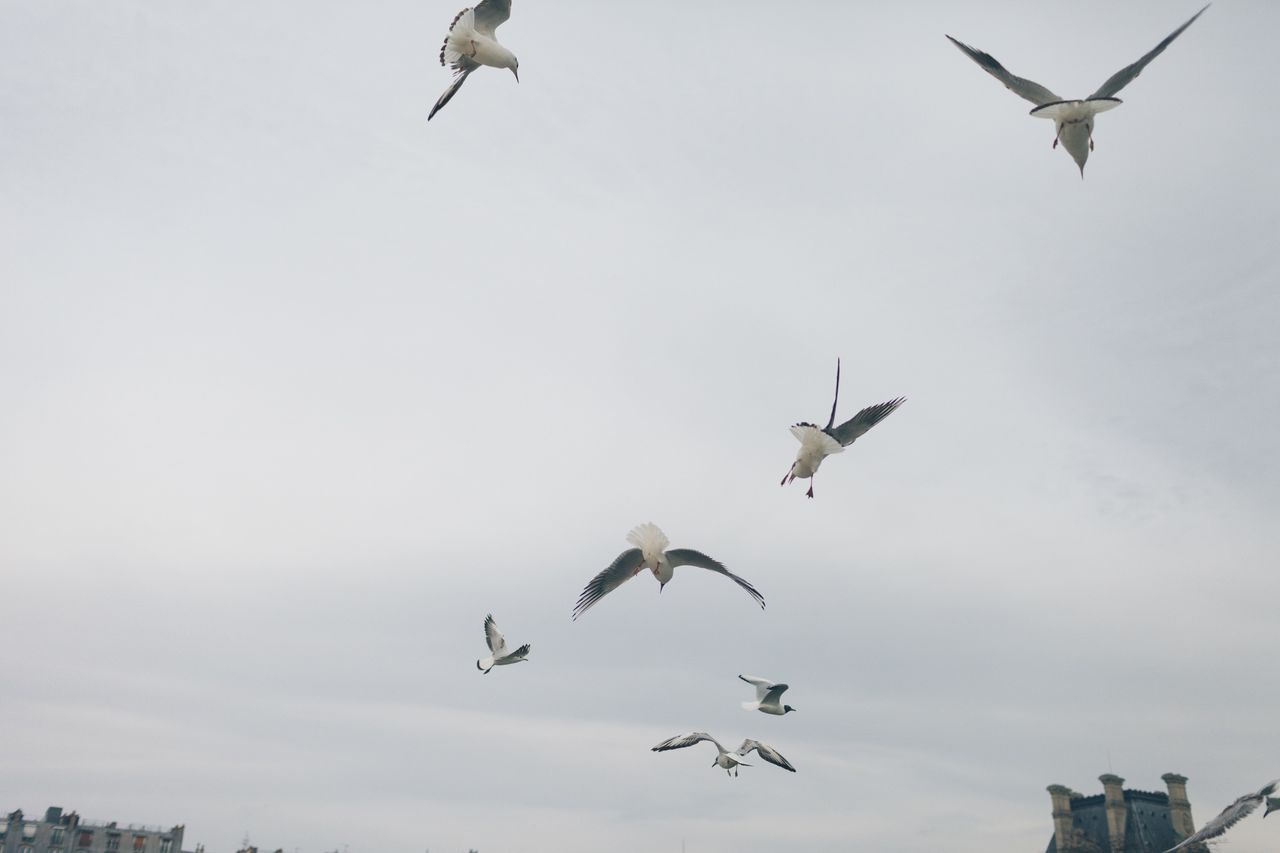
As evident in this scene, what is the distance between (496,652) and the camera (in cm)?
2161

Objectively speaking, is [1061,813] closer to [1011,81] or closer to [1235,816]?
[1235,816]

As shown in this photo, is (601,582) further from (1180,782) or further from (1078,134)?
(1180,782)

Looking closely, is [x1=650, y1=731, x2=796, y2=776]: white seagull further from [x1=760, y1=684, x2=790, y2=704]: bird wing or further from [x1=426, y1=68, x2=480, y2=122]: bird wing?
[x1=426, y1=68, x2=480, y2=122]: bird wing

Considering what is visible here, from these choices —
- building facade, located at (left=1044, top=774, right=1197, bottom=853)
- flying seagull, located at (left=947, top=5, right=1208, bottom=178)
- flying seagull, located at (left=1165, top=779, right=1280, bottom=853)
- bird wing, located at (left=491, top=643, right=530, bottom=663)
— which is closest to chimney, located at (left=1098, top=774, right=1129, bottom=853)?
building facade, located at (left=1044, top=774, right=1197, bottom=853)

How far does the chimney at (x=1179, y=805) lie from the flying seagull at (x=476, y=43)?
2835 inches

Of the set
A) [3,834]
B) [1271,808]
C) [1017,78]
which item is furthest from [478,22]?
[3,834]

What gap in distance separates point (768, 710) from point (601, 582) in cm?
437

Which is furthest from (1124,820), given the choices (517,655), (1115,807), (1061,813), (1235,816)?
(517,655)

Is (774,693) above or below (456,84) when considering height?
below

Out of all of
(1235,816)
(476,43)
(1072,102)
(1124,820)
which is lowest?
(1235,816)

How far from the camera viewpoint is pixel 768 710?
65.7 ft

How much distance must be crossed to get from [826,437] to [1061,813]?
6896cm

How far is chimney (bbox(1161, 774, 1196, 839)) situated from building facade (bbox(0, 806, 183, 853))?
86610 mm

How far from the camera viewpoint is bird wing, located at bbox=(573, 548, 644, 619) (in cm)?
1781
